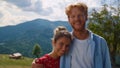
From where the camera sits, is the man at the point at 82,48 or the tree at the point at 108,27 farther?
the tree at the point at 108,27

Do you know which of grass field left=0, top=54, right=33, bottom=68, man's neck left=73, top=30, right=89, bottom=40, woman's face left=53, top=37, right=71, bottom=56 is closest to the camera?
woman's face left=53, top=37, right=71, bottom=56

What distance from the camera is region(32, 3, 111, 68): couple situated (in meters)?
4.70

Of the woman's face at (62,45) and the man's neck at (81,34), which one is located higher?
the man's neck at (81,34)

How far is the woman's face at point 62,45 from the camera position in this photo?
4672mm

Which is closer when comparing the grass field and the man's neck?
the man's neck

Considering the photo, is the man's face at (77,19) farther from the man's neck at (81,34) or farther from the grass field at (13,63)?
the grass field at (13,63)

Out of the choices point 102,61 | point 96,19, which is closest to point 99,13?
point 96,19

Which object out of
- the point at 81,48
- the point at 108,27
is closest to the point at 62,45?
the point at 81,48

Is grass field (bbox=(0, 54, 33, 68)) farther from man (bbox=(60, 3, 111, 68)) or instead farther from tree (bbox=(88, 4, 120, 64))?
man (bbox=(60, 3, 111, 68))

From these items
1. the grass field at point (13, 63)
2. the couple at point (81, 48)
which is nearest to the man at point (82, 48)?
the couple at point (81, 48)

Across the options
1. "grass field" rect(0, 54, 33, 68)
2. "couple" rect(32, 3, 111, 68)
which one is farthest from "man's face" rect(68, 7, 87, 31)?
"grass field" rect(0, 54, 33, 68)

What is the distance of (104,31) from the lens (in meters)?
49.9

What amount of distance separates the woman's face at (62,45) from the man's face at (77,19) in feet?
0.74

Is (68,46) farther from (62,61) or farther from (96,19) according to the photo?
(96,19)
